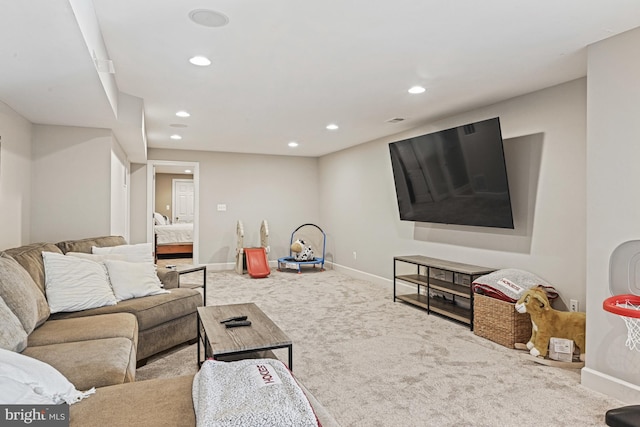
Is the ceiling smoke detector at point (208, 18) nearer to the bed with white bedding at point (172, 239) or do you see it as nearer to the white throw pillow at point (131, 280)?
the white throw pillow at point (131, 280)

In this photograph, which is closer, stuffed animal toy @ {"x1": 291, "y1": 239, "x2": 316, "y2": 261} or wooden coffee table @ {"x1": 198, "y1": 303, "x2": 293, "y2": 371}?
wooden coffee table @ {"x1": 198, "y1": 303, "x2": 293, "y2": 371}

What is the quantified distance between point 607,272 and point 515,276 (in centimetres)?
111

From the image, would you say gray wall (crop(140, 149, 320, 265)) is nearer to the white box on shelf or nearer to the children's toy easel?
the children's toy easel

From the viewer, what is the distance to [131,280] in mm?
3223

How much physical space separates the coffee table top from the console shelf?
2.27m

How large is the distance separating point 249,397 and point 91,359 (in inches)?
43.7

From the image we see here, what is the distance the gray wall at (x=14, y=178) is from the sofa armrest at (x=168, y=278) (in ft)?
Answer: 4.08

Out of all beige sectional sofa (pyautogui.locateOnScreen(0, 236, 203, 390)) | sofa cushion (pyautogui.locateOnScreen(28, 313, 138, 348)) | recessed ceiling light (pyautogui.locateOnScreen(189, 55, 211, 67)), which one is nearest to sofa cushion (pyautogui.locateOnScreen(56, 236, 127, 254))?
beige sectional sofa (pyautogui.locateOnScreen(0, 236, 203, 390))

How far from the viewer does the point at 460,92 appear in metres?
3.76

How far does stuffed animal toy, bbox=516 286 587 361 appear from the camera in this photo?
3.11 m

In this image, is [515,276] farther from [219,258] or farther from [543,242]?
[219,258]

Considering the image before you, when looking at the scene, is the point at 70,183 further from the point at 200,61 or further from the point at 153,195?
the point at 153,195

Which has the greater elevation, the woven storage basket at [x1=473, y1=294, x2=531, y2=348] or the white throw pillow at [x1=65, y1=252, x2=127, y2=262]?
the white throw pillow at [x1=65, y1=252, x2=127, y2=262]

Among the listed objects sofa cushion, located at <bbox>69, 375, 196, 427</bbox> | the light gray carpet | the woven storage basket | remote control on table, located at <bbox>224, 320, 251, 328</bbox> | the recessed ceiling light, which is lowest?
the light gray carpet
